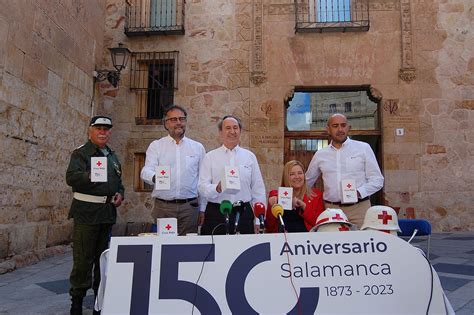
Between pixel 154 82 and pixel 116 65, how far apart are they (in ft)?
3.38

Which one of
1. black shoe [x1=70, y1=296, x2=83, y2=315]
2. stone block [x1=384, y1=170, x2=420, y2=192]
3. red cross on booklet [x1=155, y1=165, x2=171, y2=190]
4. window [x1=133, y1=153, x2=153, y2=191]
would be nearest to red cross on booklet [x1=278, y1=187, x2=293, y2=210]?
red cross on booklet [x1=155, y1=165, x2=171, y2=190]

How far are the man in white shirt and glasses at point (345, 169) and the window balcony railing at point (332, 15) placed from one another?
5.33 m

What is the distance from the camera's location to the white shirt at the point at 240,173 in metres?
3.43

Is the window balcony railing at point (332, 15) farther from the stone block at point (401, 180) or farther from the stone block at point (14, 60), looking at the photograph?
the stone block at point (14, 60)

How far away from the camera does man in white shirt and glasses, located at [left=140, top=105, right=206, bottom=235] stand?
3.61 m

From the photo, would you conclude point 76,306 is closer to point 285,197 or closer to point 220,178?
point 220,178

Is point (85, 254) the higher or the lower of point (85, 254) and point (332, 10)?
the lower

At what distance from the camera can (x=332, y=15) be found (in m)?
8.62

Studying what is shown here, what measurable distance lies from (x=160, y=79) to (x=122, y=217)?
10.6 ft

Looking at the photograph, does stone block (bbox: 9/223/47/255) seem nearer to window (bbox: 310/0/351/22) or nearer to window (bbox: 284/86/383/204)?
window (bbox: 284/86/383/204)

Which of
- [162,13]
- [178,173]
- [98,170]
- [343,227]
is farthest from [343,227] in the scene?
[162,13]

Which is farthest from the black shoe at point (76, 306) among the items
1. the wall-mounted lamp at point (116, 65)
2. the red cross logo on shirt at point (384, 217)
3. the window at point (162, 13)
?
the window at point (162, 13)

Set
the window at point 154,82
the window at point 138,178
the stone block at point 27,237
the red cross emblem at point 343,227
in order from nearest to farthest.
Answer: the red cross emblem at point 343,227 < the stone block at point 27,237 < the window at point 138,178 < the window at point 154,82

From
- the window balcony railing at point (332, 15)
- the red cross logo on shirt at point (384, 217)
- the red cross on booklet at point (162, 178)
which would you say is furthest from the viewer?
the window balcony railing at point (332, 15)
